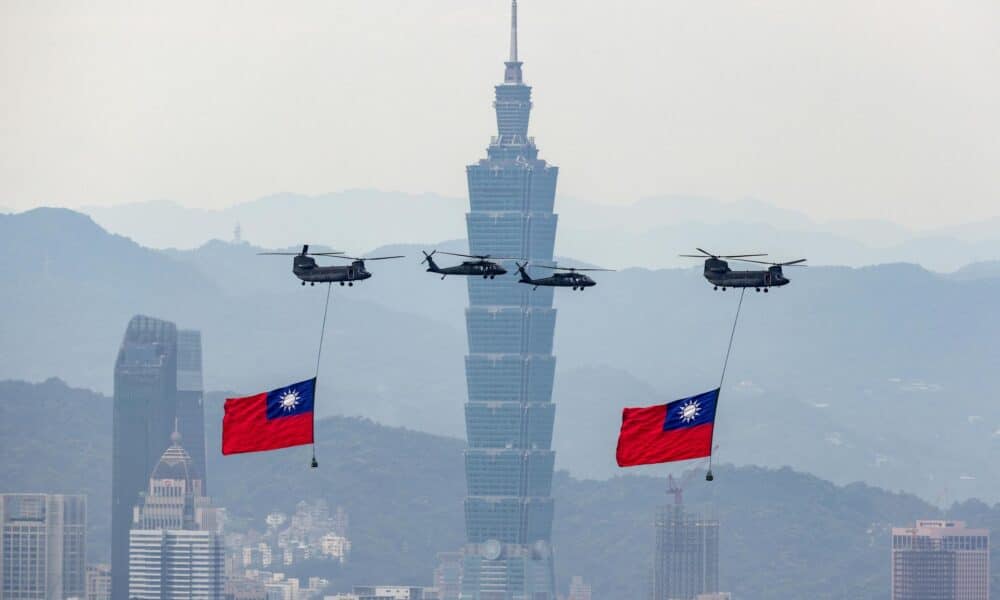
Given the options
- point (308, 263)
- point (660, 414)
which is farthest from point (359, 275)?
point (660, 414)

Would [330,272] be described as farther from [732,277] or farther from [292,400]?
[732,277]

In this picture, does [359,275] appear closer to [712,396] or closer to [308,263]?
[308,263]

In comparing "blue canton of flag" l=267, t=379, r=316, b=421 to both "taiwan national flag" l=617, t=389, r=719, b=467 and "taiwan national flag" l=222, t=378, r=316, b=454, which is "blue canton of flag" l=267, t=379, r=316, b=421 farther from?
"taiwan national flag" l=617, t=389, r=719, b=467

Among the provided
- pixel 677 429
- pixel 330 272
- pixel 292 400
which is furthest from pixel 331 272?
pixel 677 429

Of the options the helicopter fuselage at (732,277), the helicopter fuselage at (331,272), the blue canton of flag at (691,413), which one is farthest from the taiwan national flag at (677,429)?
the helicopter fuselage at (331,272)

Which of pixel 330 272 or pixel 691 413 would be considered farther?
pixel 330 272

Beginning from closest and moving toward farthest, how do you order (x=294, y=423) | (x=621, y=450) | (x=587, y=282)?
(x=621, y=450), (x=294, y=423), (x=587, y=282)

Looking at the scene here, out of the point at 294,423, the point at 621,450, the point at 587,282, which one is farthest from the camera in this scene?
the point at 587,282

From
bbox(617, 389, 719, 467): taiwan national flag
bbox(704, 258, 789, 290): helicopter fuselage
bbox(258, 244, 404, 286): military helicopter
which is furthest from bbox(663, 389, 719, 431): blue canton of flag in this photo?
bbox(258, 244, 404, 286): military helicopter

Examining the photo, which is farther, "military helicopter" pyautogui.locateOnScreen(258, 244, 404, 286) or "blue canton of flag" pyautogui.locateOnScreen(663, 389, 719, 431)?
"military helicopter" pyautogui.locateOnScreen(258, 244, 404, 286)
